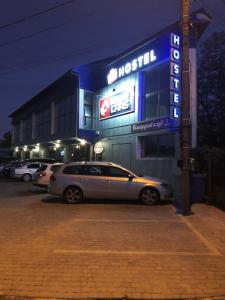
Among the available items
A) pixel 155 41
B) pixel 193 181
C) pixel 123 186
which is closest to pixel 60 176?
pixel 123 186

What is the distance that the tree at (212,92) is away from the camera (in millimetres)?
29469

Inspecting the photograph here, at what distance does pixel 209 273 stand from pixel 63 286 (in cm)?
235

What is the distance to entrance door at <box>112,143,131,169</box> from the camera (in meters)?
23.4

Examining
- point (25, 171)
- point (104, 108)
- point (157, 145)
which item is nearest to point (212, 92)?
point (104, 108)

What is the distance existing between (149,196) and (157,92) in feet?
30.4

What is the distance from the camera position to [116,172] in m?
14.1

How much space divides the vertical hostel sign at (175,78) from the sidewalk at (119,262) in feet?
32.1

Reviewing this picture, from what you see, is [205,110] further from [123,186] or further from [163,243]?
Answer: [163,243]

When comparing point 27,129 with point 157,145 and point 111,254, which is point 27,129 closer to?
point 157,145

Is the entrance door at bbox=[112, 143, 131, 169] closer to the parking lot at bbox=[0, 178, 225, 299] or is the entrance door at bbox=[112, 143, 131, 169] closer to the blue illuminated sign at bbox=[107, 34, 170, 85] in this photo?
the blue illuminated sign at bbox=[107, 34, 170, 85]

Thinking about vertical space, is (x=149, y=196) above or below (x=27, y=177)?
below

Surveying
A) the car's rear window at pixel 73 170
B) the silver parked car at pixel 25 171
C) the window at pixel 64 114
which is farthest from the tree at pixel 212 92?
the car's rear window at pixel 73 170

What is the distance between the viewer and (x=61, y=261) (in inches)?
253

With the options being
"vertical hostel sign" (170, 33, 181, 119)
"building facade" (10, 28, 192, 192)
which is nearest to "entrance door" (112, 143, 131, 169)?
"building facade" (10, 28, 192, 192)
